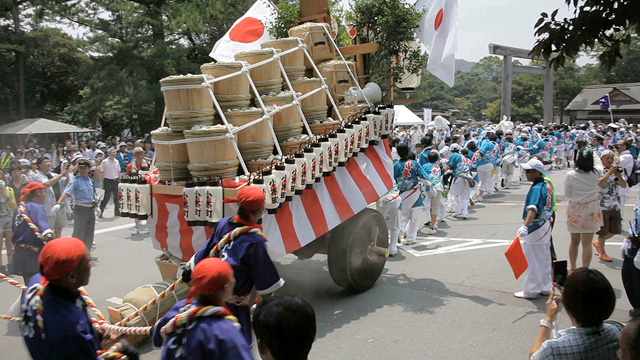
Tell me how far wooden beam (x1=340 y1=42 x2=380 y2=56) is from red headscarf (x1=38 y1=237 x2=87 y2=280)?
579 centimetres

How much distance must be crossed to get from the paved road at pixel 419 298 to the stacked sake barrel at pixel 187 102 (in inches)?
100

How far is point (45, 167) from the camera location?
10.6m

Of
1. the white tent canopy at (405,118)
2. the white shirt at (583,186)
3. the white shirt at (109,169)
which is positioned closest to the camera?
the white shirt at (583,186)

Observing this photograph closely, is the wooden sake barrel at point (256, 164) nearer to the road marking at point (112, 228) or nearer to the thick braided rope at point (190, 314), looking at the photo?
the thick braided rope at point (190, 314)

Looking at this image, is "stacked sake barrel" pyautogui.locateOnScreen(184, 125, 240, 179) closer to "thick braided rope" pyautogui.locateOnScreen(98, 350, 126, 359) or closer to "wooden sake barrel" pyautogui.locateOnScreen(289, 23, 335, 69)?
"wooden sake barrel" pyautogui.locateOnScreen(289, 23, 335, 69)

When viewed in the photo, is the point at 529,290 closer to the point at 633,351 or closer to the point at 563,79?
the point at 633,351

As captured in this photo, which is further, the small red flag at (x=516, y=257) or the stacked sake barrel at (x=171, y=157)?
the small red flag at (x=516, y=257)

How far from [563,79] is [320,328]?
4979 centimetres

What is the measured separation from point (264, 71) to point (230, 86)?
0.70m

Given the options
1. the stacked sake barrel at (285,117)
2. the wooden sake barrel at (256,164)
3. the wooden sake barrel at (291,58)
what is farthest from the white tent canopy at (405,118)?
the wooden sake barrel at (256,164)

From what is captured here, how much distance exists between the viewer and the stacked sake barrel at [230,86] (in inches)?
233

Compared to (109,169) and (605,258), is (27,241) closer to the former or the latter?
(109,169)

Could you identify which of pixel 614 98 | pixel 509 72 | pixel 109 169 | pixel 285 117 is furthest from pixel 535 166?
pixel 614 98

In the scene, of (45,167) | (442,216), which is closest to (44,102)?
(45,167)
